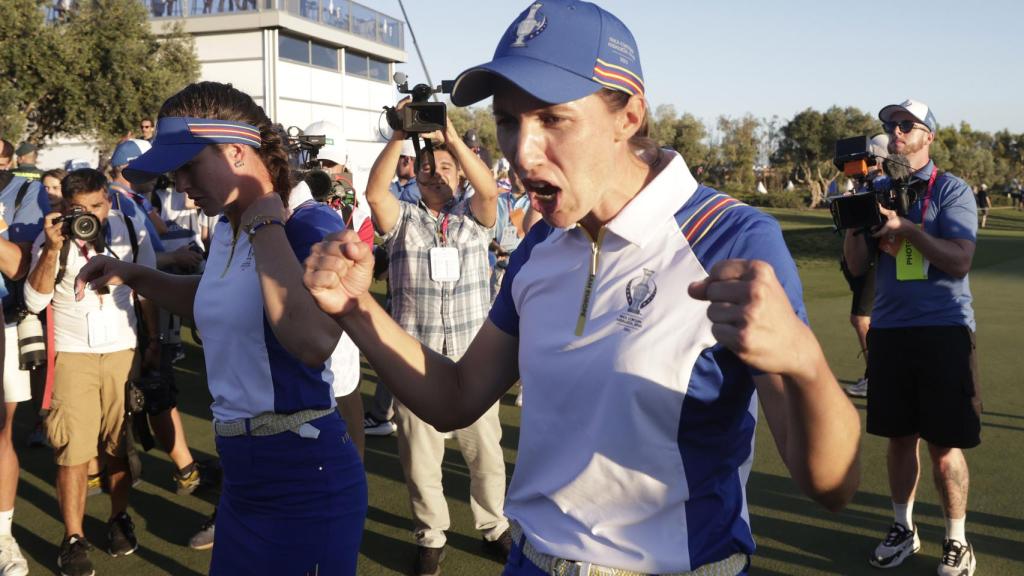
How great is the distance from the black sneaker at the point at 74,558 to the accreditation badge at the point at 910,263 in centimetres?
478

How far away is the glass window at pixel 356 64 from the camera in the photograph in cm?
4378

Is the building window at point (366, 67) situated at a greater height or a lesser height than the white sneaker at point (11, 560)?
greater

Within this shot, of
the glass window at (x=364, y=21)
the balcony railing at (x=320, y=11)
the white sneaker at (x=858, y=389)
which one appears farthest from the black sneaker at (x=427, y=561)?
the glass window at (x=364, y=21)

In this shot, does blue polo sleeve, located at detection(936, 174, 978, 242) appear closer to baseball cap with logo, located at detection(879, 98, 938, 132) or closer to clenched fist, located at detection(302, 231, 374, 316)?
baseball cap with logo, located at detection(879, 98, 938, 132)

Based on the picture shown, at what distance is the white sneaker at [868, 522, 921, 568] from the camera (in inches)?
185

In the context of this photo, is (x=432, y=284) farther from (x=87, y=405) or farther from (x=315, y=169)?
(x=87, y=405)

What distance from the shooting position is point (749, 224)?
1692mm

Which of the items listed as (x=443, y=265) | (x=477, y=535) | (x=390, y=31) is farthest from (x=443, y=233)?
(x=390, y=31)

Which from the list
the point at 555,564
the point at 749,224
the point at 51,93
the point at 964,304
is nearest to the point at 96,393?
the point at 555,564

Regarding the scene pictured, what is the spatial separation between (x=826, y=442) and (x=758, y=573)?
359 cm

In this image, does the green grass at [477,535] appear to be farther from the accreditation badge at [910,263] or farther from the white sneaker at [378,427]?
the accreditation badge at [910,263]

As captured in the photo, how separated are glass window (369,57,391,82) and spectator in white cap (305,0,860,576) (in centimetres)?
4586

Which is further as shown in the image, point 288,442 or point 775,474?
point 775,474

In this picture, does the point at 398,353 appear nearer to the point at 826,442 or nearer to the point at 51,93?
the point at 826,442
